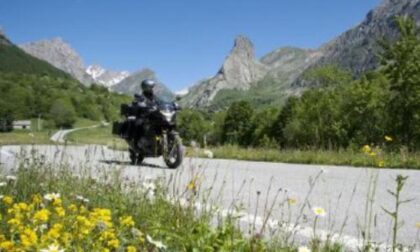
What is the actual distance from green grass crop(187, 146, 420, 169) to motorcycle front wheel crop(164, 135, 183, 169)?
98 centimetres

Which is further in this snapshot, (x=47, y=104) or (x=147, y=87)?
(x=47, y=104)

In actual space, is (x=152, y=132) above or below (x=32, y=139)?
above

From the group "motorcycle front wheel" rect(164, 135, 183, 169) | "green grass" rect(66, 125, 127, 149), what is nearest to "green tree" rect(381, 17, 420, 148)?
"green grass" rect(66, 125, 127, 149)

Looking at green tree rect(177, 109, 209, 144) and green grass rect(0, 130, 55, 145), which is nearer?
green grass rect(0, 130, 55, 145)

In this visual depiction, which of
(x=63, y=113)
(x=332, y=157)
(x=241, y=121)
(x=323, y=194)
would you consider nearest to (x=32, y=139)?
(x=323, y=194)

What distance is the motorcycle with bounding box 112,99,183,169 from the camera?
12664mm

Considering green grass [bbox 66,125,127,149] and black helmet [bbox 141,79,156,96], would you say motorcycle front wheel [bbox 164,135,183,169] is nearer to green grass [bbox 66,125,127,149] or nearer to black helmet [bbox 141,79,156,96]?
green grass [bbox 66,125,127,149]

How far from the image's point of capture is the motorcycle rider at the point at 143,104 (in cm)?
1355

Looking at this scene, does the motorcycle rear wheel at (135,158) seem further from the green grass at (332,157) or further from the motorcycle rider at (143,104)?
the green grass at (332,157)

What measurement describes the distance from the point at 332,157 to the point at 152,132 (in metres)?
4.54

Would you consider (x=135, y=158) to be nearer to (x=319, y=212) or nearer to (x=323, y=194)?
(x=323, y=194)

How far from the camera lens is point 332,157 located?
14039 millimetres

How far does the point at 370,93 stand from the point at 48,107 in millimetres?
112403

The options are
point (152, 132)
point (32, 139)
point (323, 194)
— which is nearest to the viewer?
point (323, 194)
